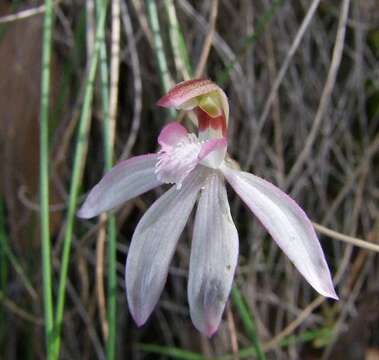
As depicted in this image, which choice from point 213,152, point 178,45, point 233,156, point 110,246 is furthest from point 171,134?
point 233,156

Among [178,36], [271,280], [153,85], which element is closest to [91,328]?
[271,280]

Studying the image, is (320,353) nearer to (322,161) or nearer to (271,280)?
(271,280)

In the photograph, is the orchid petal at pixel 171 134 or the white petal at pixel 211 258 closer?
the white petal at pixel 211 258

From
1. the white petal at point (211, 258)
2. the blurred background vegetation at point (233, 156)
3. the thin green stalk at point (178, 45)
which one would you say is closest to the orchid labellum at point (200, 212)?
the white petal at point (211, 258)

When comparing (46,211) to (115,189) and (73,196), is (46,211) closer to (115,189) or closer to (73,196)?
(73,196)

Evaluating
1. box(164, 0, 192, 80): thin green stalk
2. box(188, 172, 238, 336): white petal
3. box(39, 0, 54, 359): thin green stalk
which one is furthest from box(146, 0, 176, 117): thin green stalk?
box(188, 172, 238, 336): white petal

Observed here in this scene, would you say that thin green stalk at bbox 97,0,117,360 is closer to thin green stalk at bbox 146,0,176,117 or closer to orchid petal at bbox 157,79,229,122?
thin green stalk at bbox 146,0,176,117

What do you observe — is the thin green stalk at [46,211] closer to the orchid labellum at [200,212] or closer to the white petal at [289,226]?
the orchid labellum at [200,212]
